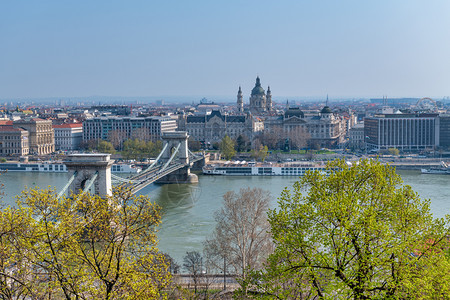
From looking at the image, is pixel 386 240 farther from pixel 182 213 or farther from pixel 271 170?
pixel 271 170

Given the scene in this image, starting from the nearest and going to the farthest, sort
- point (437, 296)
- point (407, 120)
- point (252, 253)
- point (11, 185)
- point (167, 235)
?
point (437, 296) → point (252, 253) → point (167, 235) → point (11, 185) → point (407, 120)

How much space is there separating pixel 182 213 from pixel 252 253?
8262mm

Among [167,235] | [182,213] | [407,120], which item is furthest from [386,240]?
[407,120]

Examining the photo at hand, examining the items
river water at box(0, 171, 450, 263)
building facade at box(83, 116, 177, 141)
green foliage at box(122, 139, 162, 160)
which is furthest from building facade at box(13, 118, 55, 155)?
river water at box(0, 171, 450, 263)

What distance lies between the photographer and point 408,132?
147 feet

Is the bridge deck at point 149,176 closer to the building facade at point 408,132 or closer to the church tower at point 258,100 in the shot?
the building facade at point 408,132

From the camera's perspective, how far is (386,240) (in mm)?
6375

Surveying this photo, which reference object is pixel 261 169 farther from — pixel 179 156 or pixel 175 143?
pixel 175 143

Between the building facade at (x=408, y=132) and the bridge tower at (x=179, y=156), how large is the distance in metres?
17.4

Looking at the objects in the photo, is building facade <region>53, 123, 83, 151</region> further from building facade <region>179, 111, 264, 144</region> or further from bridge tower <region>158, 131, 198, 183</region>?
bridge tower <region>158, 131, 198, 183</region>

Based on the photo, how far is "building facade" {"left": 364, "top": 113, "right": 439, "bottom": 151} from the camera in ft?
146

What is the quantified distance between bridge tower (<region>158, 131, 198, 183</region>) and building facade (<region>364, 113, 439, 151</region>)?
17363 mm

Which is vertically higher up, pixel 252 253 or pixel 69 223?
pixel 69 223

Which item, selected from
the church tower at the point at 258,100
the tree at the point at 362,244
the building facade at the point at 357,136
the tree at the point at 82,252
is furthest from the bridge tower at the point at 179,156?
the church tower at the point at 258,100
